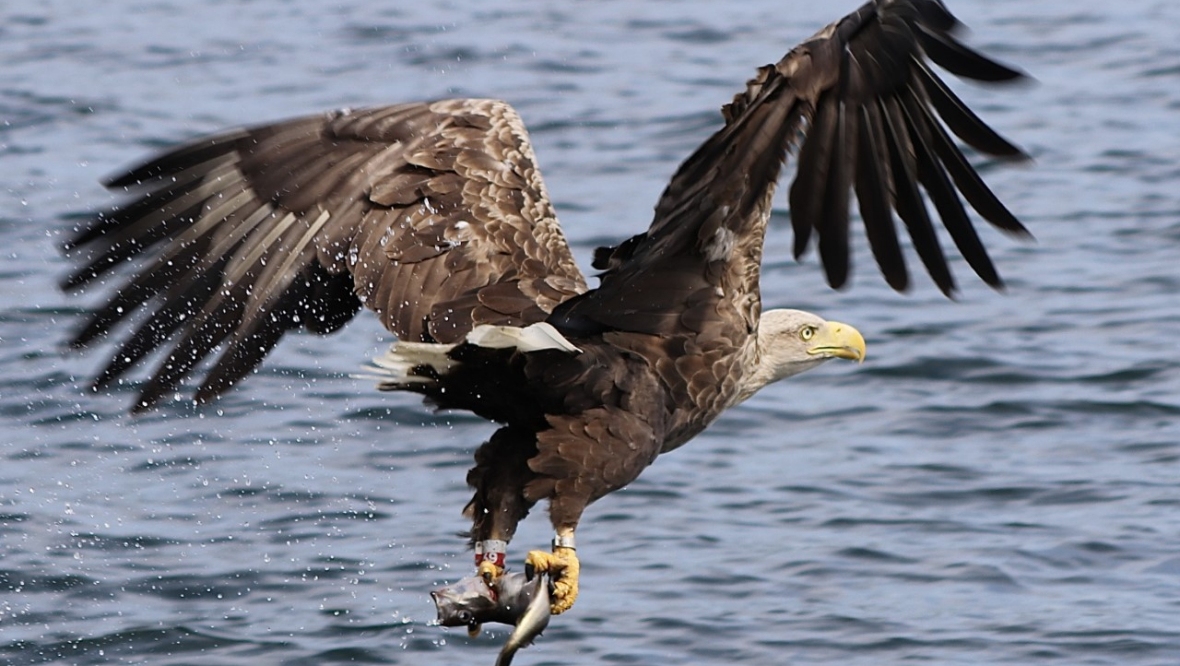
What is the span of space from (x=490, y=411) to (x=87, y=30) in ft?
31.0

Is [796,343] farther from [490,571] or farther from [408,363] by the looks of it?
[408,363]

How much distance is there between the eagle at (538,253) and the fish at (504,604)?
1.9 inches

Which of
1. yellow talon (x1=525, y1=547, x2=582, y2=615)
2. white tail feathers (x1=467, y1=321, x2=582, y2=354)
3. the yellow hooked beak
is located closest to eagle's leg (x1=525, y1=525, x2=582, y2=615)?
yellow talon (x1=525, y1=547, x2=582, y2=615)

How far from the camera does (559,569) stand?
18.4 feet

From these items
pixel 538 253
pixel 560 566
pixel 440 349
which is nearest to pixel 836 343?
pixel 538 253

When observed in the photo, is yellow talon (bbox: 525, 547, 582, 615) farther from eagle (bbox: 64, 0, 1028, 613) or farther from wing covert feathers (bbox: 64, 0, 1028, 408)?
wing covert feathers (bbox: 64, 0, 1028, 408)

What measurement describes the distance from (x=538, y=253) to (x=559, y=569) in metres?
1.03

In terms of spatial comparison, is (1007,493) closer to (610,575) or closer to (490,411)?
(610,575)

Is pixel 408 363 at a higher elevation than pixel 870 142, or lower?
lower

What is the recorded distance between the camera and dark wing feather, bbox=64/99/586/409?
6.15 meters

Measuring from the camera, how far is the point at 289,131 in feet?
21.2

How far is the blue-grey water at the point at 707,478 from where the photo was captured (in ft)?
21.8

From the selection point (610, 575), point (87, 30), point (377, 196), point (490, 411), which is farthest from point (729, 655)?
point (87, 30)

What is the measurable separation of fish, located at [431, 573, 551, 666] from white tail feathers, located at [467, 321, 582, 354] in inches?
24.6
